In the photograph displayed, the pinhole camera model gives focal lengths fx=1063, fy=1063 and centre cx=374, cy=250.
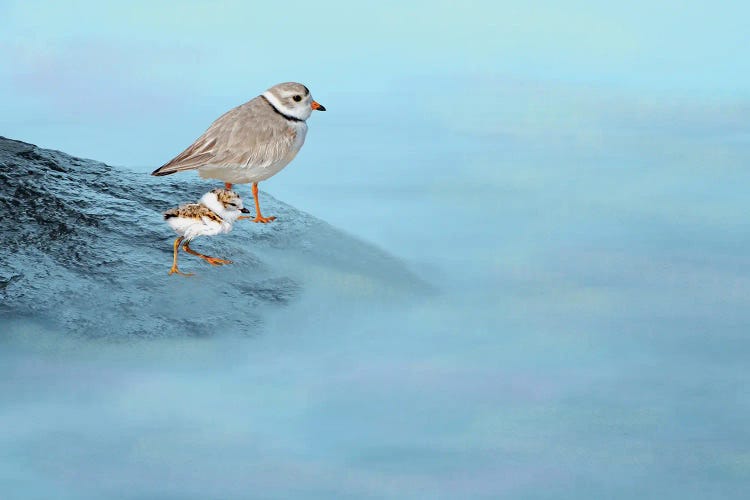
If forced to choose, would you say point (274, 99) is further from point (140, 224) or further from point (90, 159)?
point (90, 159)

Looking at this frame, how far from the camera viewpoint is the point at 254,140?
7.46 meters

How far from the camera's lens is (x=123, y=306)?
6.73 metres

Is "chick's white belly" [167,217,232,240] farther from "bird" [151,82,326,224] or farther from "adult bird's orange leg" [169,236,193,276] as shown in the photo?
"bird" [151,82,326,224]

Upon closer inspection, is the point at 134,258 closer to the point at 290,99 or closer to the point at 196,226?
the point at 196,226

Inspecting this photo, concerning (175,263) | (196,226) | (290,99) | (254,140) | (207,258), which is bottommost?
(175,263)

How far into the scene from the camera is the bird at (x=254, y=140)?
23.9 ft

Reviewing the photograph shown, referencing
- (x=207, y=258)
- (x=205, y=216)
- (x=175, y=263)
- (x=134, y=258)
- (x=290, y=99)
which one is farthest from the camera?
(x=290, y=99)

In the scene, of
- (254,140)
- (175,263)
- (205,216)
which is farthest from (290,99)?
(175,263)

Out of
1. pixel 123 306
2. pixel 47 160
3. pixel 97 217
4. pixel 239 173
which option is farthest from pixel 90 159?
pixel 123 306

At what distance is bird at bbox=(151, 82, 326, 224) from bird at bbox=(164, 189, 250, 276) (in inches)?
11.5

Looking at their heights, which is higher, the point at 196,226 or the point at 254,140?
the point at 254,140

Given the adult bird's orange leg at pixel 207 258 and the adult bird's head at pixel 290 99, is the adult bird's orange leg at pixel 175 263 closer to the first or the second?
the adult bird's orange leg at pixel 207 258

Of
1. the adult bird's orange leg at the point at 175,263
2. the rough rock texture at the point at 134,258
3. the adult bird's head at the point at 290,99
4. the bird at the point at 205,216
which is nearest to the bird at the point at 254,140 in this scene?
the adult bird's head at the point at 290,99

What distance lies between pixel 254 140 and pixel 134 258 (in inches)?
46.0
